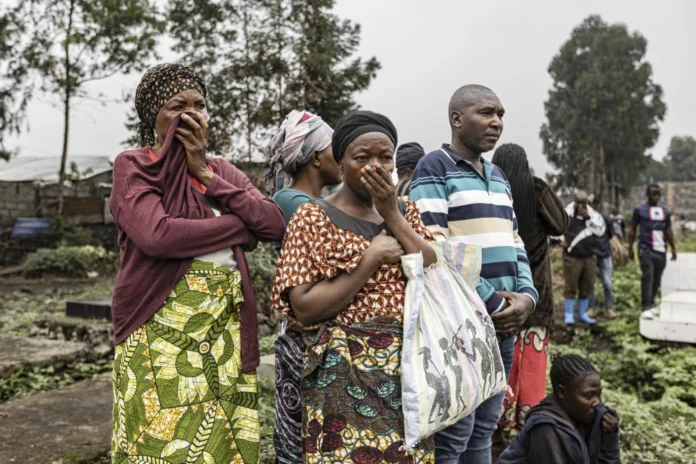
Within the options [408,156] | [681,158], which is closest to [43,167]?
[408,156]

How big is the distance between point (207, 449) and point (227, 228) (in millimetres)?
656

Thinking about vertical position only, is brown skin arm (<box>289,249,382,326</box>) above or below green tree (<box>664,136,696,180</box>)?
below

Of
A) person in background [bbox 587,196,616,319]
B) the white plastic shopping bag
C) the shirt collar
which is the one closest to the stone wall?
person in background [bbox 587,196,616,319]

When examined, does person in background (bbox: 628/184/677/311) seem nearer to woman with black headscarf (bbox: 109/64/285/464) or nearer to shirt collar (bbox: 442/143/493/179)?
shirt collar (bbox: 442/143/493/179)

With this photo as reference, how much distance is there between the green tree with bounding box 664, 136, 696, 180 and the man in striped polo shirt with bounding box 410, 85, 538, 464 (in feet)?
198

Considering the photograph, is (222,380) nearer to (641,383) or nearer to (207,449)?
(207,449)

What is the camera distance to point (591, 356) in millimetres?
5859

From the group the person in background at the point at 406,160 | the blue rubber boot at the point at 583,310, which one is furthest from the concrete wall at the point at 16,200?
the person in background at the point at 406,160

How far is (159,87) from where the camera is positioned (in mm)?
1845

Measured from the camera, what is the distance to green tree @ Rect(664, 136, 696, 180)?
5594 centimetres

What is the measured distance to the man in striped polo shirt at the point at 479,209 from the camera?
2.20 meters

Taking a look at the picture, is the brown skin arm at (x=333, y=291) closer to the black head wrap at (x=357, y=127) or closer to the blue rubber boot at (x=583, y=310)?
the black head wrap at (x=357, y=127)

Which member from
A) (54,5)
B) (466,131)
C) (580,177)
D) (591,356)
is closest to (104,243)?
(54,5)

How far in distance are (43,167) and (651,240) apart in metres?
18.3
